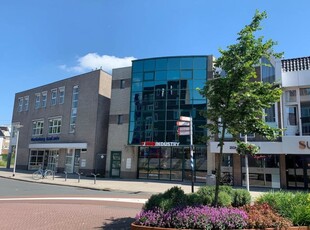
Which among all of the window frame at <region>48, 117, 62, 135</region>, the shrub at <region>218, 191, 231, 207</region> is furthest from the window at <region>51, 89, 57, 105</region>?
the shrub at <region>218, 191, 231, 207</region>

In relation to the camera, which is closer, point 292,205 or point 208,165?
point 292,205

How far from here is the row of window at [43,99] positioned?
38.9m

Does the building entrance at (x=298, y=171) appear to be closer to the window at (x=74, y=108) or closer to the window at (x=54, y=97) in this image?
the window at (x=74, y=108)

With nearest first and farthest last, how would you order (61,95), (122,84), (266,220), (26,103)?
1. (266,220)
2. (122,84)
3. (61,95)
4. (26,103)

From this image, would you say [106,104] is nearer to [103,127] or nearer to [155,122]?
[103,127]

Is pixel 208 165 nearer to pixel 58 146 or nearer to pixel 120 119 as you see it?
pixel 120 119

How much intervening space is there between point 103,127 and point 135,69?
7.63 m

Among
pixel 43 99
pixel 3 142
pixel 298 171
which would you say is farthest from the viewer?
pixel 3 142

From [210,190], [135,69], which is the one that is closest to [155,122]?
[135,69]

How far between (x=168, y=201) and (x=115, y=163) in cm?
2370

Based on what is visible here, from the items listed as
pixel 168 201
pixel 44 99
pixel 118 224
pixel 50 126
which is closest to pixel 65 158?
pixel 50 126

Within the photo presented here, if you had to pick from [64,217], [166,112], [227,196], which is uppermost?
[166,112]

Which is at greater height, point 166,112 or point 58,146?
point 166,112

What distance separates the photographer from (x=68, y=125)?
3634 cm
